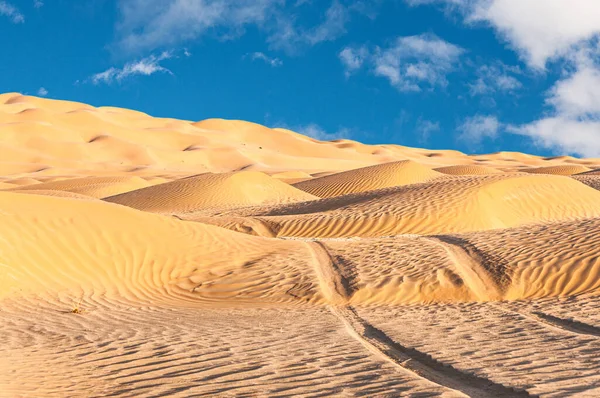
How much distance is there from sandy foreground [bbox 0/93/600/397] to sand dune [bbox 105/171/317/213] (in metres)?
4.56

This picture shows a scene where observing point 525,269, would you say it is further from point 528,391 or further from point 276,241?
point 528,391

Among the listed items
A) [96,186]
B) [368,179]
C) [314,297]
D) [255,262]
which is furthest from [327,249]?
[96,186]

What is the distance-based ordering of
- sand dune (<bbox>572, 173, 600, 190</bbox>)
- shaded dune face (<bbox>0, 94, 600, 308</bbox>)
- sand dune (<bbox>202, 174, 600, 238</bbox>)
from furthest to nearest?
sand dune (<bbox>572, 173, 600, 190</bbox>) → sand dune (<bbox>202, 174, 600, 238</bbox>) → shaded dune face (<bbox>0, 94, 600, 308</bbox>)

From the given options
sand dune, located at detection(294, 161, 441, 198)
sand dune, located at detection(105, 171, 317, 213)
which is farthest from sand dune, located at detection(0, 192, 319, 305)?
sand dune, located at detection(294, 161, 441, 198)

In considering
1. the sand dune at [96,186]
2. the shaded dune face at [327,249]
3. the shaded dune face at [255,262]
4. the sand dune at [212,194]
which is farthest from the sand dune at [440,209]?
the sand dune at [96,186]

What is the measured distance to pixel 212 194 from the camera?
3036 cm

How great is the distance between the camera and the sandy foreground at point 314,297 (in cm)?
533

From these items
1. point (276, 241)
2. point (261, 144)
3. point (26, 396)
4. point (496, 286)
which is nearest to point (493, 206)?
point (276, 241)

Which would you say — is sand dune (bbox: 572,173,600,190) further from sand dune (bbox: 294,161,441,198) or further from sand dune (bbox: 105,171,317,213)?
sand dune (bbox: 105,171,317,213)

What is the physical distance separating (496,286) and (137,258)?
6749 mm

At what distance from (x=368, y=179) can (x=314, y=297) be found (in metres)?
23.8

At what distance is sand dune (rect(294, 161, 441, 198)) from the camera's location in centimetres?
3344

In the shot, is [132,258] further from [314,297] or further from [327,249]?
[314,297]

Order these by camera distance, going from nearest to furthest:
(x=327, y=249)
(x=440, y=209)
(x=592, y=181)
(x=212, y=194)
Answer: (x=327, y=249), (x=440, y=209), (x=592, y=181), (x=212, y=194)
